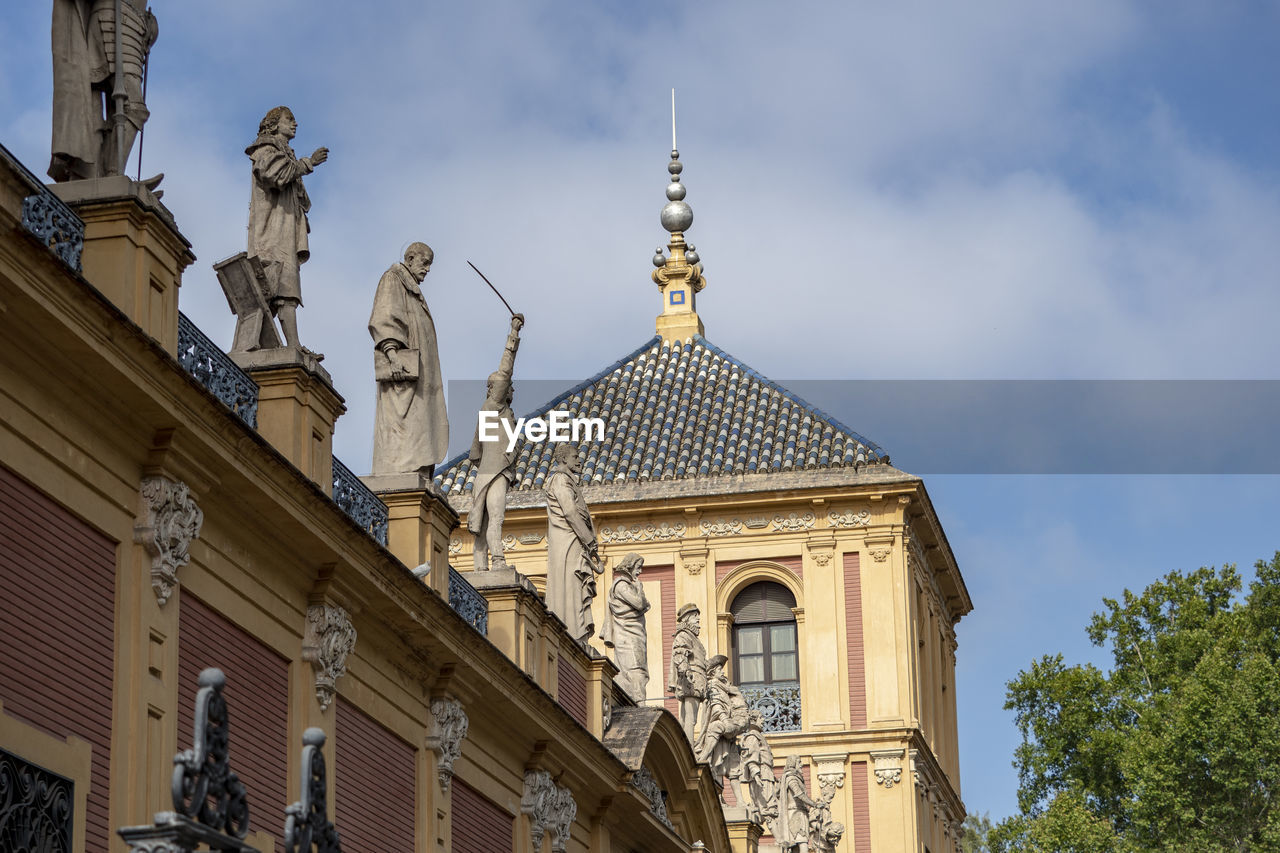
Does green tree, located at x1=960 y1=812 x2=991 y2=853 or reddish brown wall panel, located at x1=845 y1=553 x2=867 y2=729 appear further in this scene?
green tree, located at x1=960 y1=812 x2=991 y2=853

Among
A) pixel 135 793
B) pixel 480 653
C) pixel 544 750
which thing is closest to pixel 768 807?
pixel 544 750

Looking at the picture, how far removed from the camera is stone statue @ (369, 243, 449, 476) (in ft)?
67.9

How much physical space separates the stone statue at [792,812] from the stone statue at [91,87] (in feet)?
67.4

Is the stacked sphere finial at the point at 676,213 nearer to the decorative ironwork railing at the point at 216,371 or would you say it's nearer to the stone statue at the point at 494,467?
the stone statue at the point at 494,467

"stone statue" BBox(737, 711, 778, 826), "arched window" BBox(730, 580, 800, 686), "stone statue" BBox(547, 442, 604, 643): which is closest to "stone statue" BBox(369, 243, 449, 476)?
"stone statue" BBox(547, 442, 604, 643)

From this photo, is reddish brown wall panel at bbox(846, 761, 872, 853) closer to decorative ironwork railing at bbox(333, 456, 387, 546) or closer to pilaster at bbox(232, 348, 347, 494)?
decorative ironwork railing at bbox(333, 456, 387, 546)

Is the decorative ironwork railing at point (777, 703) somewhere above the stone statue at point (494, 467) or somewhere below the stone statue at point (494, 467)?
above

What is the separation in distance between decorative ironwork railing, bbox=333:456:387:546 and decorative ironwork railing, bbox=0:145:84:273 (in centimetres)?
429

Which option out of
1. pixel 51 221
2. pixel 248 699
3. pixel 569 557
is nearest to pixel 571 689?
pixel 569 557

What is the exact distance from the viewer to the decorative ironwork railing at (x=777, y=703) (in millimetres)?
41531

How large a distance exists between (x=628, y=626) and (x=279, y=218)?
36.2ft

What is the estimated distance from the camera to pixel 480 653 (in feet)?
67.7

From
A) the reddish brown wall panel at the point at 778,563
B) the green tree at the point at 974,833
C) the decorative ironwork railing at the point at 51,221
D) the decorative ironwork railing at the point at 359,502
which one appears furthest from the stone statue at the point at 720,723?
the green tree at the point at 974,833

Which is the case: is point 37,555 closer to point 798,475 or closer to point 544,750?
point 544,750
